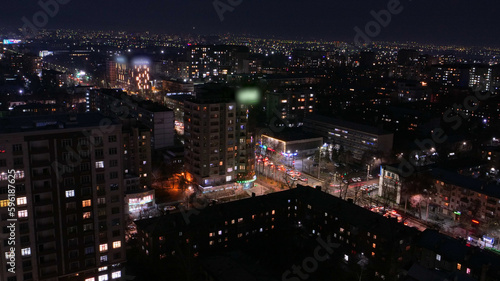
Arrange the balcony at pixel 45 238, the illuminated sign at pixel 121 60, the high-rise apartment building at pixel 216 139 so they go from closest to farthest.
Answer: the balcony at pixel 45 238, the high-rise apartment building at pixel 216 139, the illuminated sign at pixel 121 60

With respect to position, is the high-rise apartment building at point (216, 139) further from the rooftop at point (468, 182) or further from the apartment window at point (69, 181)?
the apartment window at point (69, 181)

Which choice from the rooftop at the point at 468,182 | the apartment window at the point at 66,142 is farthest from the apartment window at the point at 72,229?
the rooftop at the point at 468,182

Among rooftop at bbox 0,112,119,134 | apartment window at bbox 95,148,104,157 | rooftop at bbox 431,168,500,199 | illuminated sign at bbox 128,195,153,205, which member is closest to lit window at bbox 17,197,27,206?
rooftop at bbox 0,112,119,134

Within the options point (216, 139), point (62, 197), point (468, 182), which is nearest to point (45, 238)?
point (62, 197)

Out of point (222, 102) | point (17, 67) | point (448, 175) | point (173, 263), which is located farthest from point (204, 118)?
point (17, 67)

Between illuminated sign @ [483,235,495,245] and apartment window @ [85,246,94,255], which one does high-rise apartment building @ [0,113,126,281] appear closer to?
apartment window @ [85,246,94,255]

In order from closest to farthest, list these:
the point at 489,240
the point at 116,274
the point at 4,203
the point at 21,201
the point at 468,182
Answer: the point at 4,203
the point at 21,201
the point at 116,274
the point at 489,240
the point at 468,182

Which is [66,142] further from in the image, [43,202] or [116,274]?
[116,274]

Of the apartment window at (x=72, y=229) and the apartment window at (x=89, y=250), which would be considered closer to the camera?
the apartment window at (x=72, y=229)
